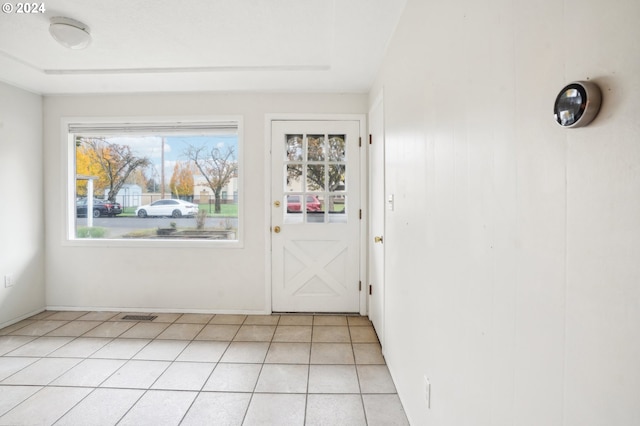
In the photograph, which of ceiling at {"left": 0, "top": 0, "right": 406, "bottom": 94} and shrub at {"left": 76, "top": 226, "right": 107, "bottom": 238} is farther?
shrub at {"left": 76, "top": 226, "right": 107, "bottom": 238}

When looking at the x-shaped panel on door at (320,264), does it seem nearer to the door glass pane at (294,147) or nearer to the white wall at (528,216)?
the door glass pane at (294,147)

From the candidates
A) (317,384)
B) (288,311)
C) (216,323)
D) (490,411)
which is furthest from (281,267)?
(490,411)

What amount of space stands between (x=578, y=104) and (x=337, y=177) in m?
2.74

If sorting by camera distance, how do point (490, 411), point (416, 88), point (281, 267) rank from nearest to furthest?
point (490, 411) → point (416, 88) → point (281, 267)

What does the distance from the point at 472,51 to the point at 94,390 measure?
9.17 feet

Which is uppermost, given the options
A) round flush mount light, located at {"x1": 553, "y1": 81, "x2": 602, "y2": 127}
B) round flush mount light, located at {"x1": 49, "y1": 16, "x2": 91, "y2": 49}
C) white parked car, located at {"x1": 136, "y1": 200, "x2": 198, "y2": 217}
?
round flush mount light, located at {"x1": 49, "y1": 16, "x2": 91, "y2": 49}

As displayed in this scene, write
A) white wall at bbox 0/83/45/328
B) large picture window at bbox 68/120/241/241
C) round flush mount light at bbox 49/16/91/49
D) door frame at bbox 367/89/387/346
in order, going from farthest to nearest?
large picture window at bbox 68/120/241/241, white wall at bbox 0/83/45/328, door frame at bbox 367/89/387/346, round flush mount light at bbox 49/16/91/49

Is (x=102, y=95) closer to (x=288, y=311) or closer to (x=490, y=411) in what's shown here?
(x=288, y=311)

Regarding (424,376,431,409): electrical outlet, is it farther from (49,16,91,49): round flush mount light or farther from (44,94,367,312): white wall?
(49,16,91,49): round flush mount light

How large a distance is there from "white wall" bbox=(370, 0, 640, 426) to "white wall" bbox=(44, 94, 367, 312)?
2.13 m

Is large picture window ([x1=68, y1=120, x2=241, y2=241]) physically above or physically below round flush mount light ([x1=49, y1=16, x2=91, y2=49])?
below

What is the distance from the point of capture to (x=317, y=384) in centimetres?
205

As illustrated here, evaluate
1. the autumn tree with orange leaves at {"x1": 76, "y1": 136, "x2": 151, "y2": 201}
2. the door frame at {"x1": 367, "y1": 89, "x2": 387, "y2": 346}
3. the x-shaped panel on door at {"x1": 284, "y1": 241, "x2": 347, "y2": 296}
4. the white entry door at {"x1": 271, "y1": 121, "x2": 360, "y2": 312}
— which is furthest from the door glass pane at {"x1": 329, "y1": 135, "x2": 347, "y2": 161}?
the autumn tree with orange leaves at {"x1": 76, "y1": 136, "x2": 151, "y2": 201}

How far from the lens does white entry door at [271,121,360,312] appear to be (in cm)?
321
